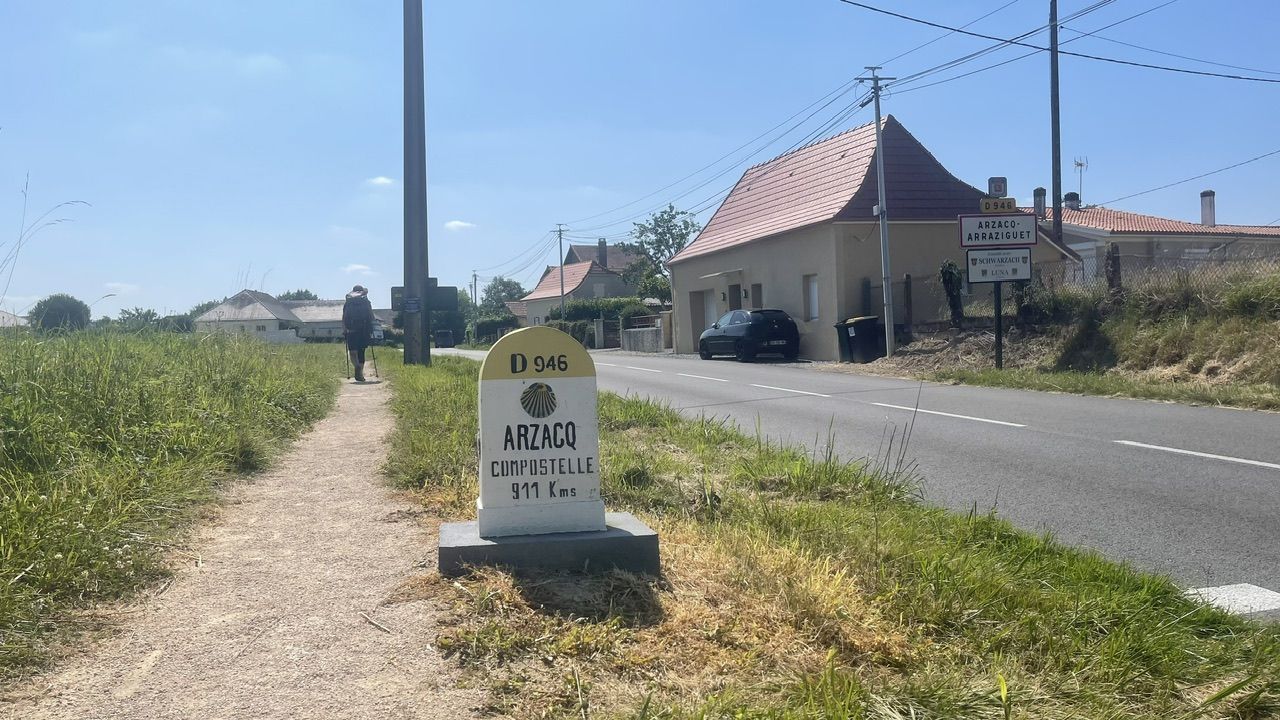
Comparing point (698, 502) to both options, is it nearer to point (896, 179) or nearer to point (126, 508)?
point (126, 508)

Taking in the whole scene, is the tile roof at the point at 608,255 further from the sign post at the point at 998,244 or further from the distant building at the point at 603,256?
the sign post at the point at 998,244

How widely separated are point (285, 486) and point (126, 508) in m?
1.78

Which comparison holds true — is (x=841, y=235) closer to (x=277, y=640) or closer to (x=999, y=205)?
(x=999, y=205)

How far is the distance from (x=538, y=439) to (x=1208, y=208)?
163ft

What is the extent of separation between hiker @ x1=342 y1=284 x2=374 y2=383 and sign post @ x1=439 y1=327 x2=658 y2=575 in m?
13.2

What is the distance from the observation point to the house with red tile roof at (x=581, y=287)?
77.6 m

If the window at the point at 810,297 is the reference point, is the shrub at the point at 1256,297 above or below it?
below

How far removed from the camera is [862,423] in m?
10.8

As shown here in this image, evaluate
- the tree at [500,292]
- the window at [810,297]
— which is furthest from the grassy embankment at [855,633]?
the tree at [500,292]

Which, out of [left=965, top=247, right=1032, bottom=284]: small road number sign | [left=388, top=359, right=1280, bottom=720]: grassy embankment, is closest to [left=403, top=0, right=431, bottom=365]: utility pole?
[left=965, top=247, right=1032, bottom=284]: small road number sign

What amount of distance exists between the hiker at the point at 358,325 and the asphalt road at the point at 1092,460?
19.5 ft

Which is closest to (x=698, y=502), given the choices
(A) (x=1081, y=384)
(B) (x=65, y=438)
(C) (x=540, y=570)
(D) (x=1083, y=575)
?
(C) (x=540, y=570)

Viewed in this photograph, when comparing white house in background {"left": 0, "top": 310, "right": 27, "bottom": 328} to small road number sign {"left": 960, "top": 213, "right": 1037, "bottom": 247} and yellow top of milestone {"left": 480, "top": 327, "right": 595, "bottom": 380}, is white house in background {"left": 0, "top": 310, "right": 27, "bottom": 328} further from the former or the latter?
small road number sign {"left": 960, "top": 213, "right": 1037, "bottom": 247}

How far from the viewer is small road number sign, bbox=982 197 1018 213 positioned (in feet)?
58.3
